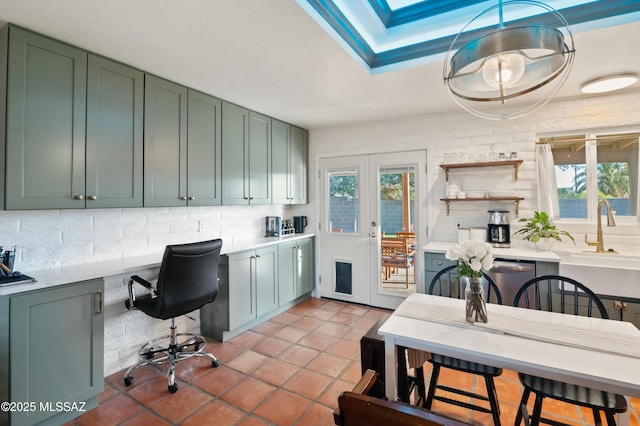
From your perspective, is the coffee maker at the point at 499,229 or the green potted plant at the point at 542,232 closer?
the green potted plant at the point at 542,232

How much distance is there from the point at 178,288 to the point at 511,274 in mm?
2828

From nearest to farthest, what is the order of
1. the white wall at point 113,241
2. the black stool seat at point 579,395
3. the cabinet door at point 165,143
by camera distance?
the black stool seat at point 579,395
the white wall at point 113,241
the cabinet door at point 165,143

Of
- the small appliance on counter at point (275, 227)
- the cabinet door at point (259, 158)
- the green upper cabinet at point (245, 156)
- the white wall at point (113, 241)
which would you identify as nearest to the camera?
the white wall at point (113, 241)

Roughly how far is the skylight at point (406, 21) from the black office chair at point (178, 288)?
1779mm

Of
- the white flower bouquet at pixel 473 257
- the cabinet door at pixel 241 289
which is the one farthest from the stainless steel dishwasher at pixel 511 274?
the cabinet door at pixel 241 289

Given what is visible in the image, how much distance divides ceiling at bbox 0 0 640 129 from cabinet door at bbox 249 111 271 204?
1.43 feet

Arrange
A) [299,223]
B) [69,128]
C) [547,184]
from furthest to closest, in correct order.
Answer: [299,223] < [547,184] < [69,128]

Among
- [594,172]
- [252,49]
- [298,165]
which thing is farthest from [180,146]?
[594,172]

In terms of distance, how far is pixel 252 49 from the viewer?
211cm

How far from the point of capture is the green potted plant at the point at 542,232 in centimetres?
294

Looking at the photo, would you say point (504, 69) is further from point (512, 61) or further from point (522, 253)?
point (522, 253)

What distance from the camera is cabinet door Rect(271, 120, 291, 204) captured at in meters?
3.84

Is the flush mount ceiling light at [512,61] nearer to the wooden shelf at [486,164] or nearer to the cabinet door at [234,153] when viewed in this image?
the wooden shelf at [486,164]

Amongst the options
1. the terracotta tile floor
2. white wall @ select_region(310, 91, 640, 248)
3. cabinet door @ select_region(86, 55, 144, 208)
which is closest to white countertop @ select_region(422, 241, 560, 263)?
white wall @ select_region(310, 91, 640, 248)
